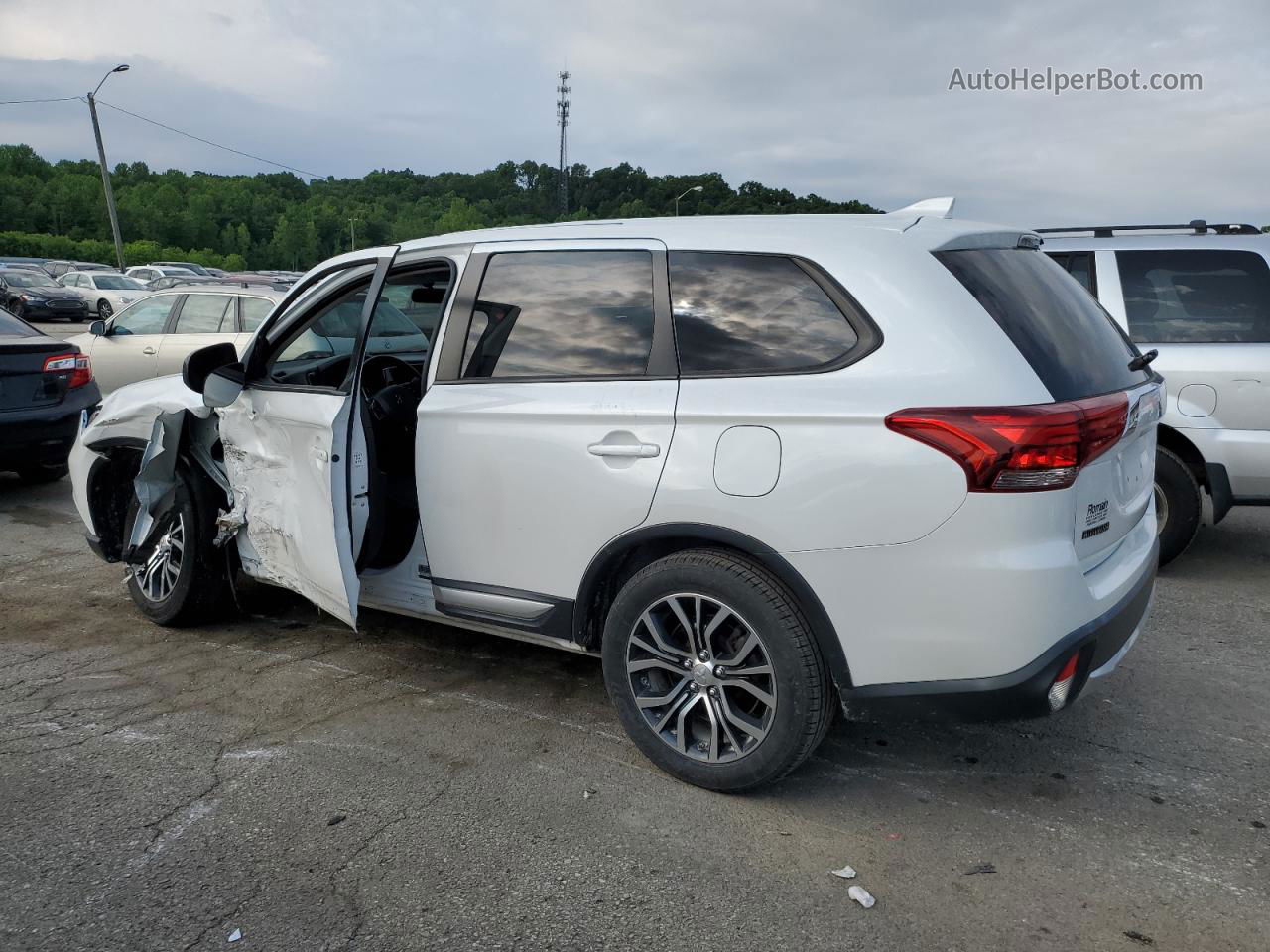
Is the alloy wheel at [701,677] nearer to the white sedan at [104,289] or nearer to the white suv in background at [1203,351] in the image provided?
the white suv in background at [1203,351]

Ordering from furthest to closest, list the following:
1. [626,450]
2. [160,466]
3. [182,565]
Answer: [182,565] < [160,466] < [626,450]

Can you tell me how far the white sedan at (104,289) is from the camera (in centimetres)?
3017

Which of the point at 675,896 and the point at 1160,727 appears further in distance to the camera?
the point at 1160,727

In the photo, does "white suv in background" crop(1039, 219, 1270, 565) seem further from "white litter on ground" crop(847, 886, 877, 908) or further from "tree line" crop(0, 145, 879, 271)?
"tree line" crop(0, 145, 879, 271)

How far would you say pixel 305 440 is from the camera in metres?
3.98

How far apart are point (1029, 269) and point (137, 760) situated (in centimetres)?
347

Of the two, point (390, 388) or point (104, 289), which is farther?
point (104, 289)

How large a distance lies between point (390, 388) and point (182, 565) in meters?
1.36

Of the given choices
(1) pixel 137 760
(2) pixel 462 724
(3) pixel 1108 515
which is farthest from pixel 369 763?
(3) pixel 1108 515

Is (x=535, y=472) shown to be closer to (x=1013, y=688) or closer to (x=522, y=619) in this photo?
(x=522, y=619)

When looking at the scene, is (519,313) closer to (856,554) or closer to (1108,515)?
(856,554)

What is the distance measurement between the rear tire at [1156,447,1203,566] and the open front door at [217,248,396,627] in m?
4.35

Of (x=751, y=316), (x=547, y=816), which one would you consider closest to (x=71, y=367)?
(x=547, y=816)

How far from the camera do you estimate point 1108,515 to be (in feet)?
9.99
